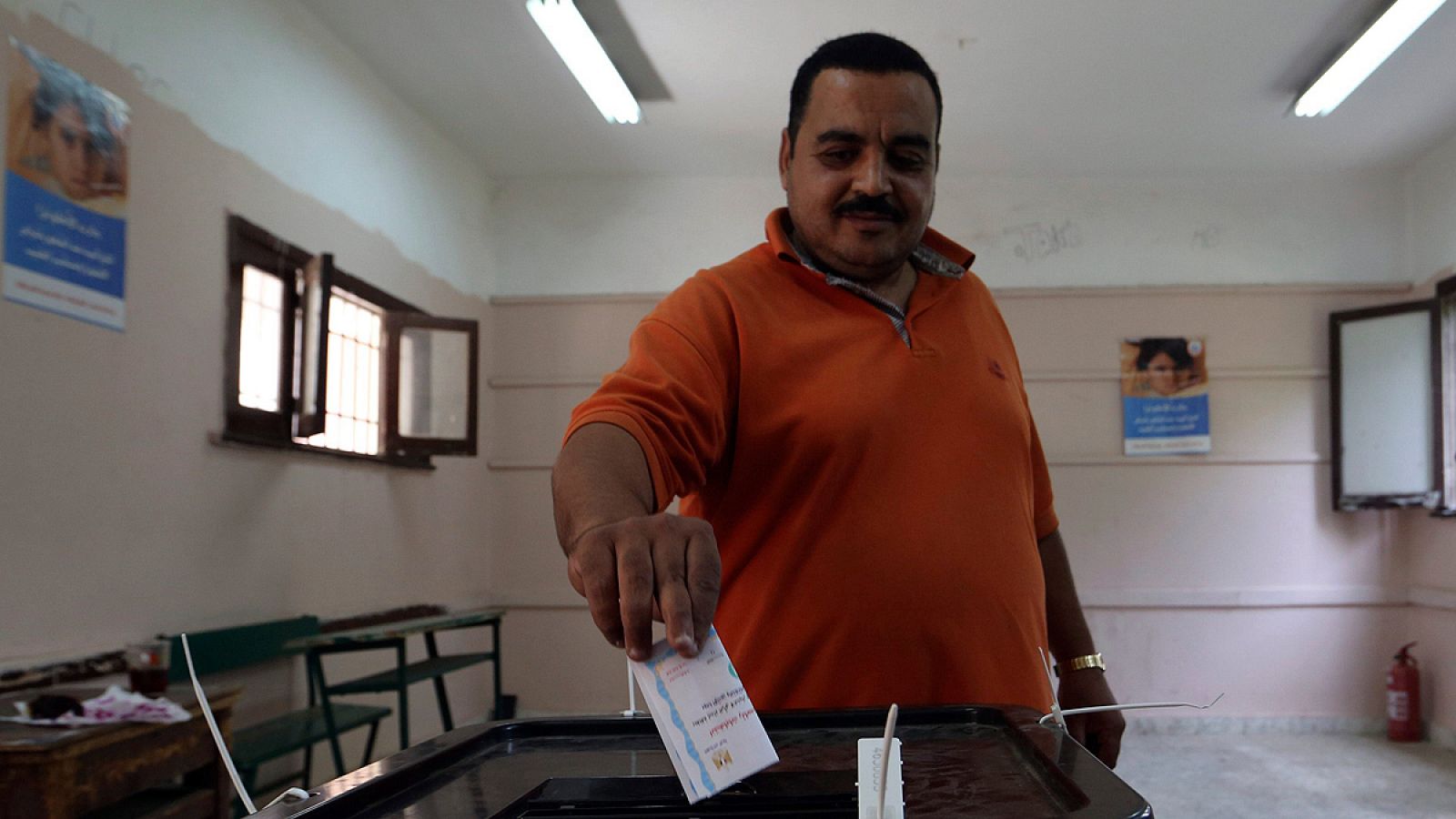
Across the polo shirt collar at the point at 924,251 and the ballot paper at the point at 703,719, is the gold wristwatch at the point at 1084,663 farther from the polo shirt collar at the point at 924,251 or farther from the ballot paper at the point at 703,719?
the ballot paper at the point at 703,719

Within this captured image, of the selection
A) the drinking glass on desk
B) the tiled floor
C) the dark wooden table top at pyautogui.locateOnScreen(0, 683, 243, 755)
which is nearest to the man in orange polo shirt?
the dark wooden table top at pyautogui.locateOnScreen(0, 683, 243, 755)

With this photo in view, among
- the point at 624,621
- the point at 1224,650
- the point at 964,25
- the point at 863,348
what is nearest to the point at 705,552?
the point at 624,621

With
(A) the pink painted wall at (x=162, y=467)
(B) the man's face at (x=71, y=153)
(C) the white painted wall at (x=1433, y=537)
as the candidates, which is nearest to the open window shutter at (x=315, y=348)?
(A) the pink painted wall at (x=162, y=467)

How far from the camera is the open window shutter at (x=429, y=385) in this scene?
5.05 m

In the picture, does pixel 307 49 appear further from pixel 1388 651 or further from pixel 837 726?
pixel 1388 651

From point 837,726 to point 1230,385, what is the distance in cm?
606

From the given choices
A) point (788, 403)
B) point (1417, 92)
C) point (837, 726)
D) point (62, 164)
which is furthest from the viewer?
point (1417, 92)

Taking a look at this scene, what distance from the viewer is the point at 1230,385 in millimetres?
6430

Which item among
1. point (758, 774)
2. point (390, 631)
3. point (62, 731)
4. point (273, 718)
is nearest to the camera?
point (758, 774)

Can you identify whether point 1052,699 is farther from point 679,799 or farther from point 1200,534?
point 1200,534

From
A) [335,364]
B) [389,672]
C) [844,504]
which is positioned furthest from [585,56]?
[844,504]

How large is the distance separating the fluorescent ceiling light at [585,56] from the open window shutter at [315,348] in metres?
1.17

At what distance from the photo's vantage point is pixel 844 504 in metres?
1.27

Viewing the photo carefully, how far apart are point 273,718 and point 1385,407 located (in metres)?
5.69
